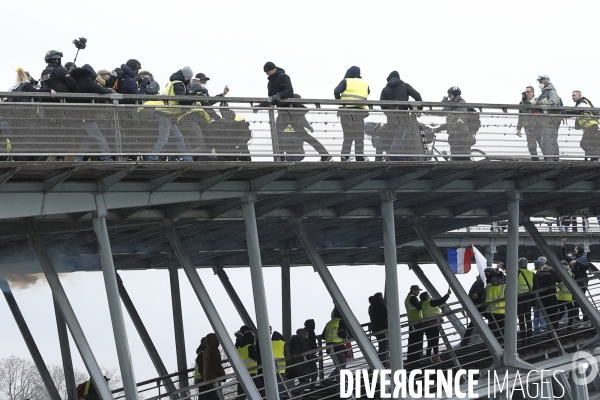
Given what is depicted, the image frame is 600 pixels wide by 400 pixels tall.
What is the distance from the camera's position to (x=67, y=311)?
20422mm

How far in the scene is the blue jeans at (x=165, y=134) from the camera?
65.8 ft

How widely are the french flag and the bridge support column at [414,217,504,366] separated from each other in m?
14.6

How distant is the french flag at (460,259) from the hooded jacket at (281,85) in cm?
2127

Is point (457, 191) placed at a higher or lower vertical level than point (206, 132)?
lower

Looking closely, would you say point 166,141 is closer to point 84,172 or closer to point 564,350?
point 84,172

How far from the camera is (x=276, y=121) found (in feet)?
71.5

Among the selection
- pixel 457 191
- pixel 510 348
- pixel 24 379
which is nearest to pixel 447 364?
pixel 510 348

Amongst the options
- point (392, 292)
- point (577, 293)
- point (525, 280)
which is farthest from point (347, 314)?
point (577, 293)

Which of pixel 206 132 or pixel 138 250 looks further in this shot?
pixel 138 250

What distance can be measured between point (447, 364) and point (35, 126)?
40.5 ft

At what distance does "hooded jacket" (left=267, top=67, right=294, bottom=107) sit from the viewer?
2223 centimetres

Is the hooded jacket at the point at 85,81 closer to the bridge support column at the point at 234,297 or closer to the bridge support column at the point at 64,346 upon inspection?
the bridge support column at the point at 64,346

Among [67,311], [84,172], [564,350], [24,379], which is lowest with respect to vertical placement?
[24,379]

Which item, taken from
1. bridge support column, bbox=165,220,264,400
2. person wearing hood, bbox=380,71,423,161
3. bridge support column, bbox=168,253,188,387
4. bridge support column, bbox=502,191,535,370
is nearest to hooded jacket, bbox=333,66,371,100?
person wearing hood, bbox=380,71,423,161
